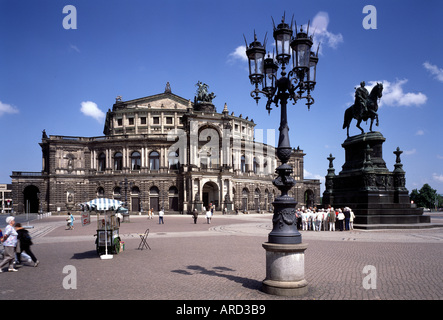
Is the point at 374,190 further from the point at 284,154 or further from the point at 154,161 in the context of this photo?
the point at 154,161

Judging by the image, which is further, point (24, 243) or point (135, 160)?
point (135, 160)

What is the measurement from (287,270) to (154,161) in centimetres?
5837

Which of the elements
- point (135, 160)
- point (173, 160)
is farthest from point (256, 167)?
point (135, 160)

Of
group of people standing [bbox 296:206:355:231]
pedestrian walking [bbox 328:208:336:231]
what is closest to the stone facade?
group of people standing [bbox 296:206:355:231]

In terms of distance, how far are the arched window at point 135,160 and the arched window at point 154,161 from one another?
7.07ft

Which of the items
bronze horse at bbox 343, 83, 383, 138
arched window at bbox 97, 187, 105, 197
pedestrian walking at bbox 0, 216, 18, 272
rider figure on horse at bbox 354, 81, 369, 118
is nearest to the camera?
pedestrian walking at bbox 0, 216, 18, 272

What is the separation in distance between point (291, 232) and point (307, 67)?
4305 mm

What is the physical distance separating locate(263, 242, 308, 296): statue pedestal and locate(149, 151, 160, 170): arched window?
190ft

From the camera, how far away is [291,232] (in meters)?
7.89

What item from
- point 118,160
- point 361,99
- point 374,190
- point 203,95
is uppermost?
point 203,95

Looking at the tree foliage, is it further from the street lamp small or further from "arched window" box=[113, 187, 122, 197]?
the street lamp small

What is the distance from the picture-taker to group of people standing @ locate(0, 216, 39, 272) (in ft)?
35.4

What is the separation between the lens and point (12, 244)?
35.7 feet
